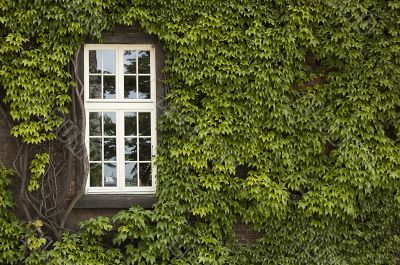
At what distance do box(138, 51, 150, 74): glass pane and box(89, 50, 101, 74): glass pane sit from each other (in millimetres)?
639

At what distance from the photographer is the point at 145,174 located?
339 inches

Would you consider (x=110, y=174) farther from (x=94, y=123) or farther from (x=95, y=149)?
(x=94, y=123)

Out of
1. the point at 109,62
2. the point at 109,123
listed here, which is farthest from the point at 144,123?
the point at 109,62

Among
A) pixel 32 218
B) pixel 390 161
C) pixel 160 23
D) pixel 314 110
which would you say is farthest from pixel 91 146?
pixel 390 161

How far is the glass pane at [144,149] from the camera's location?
28.3ft

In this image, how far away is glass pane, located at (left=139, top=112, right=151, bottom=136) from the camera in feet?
28.4

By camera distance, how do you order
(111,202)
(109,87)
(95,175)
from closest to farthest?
(111,202), (95,175), (109,87)

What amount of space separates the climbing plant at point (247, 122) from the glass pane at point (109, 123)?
66cm

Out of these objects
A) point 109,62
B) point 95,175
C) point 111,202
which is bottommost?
point 111,202

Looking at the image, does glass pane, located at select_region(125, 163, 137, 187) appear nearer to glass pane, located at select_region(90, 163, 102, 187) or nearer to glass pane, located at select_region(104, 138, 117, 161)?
glass pane, located at select_region(104, 138, 117, 161)

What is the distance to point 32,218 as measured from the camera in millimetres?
8312

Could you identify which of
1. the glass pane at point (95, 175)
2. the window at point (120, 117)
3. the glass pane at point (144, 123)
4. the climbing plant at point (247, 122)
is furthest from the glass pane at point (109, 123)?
the climbing plant at point (247, 122)

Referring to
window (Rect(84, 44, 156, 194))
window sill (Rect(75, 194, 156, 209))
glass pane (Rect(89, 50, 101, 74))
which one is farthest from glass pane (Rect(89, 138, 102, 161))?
glass pane (Rect(89, 50, 101, 74))

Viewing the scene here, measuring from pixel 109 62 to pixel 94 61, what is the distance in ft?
0.76
